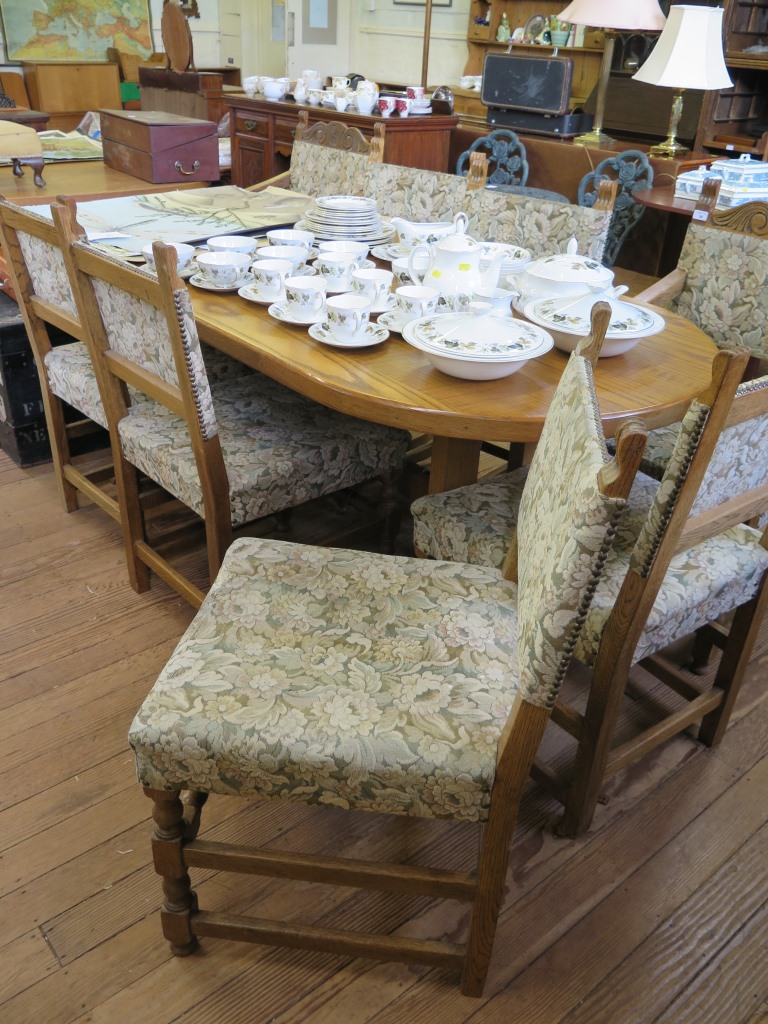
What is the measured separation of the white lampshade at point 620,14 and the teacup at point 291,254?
8.23 feet

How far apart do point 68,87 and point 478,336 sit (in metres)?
7.04

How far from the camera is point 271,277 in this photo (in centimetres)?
172

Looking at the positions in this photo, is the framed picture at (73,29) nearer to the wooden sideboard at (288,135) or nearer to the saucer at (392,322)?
the wooden sideboard at (288,135)

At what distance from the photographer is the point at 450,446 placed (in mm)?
1642

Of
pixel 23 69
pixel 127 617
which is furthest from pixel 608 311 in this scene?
Answer: pixel 23 69

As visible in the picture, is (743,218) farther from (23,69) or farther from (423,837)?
(23,69)

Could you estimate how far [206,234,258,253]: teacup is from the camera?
1938 millimetres

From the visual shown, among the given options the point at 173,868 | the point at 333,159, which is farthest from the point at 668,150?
the point at 173,868

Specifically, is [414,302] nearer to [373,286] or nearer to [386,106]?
[373,286]

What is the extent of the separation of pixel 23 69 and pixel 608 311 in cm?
729

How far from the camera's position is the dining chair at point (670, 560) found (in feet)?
3.52

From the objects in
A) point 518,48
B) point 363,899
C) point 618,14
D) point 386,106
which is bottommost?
point 363,899

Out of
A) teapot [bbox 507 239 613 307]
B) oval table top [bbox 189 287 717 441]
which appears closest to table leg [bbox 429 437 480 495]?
oval table top [bbox 189 287 717 441]

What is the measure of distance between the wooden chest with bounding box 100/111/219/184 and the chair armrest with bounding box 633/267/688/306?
1707 mm
